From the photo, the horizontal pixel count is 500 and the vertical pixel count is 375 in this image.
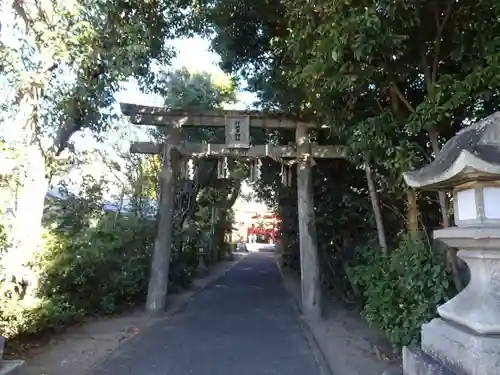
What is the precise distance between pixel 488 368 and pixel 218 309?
8925 mm

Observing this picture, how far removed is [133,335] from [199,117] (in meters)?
5.24

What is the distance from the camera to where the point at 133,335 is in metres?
8.54

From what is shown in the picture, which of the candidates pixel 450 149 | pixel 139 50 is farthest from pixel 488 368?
pixel 139 50

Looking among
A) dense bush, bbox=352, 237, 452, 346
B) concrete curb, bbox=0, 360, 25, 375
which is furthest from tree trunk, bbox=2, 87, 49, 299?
dense bush, bbox=352, 237, 452, 346

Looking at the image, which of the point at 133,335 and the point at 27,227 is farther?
the point at 133,335

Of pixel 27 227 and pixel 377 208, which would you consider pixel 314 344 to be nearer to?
pixel 377 208

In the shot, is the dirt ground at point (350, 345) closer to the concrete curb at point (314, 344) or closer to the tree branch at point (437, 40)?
the concrete curb at point (314, 344)

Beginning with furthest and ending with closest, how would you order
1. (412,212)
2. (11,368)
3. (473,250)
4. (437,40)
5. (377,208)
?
(377,208) → (412,212) → (437,40) → (11,368) → (473,250)

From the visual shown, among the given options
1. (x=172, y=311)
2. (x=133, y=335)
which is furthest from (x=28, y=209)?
(x=172, y=311)

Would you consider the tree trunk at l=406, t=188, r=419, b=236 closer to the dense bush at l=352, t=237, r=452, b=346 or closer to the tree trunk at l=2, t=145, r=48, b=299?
the dense bush at l=352, t=237, r=452, b=346

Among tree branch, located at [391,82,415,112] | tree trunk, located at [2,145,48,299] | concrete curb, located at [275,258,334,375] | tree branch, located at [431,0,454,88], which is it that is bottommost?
concrete curb, located at [275,258,334,375]

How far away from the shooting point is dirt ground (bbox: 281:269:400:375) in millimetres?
6562

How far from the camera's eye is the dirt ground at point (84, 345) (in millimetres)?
6270

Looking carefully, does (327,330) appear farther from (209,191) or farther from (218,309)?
(209,191)
